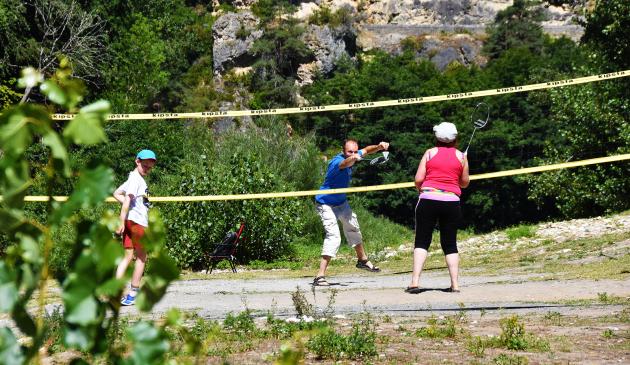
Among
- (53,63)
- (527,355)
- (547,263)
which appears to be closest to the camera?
(527,355)

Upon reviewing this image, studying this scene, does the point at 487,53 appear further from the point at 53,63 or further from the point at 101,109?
the point at 101,109

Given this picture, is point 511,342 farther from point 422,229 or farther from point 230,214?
point 230,214

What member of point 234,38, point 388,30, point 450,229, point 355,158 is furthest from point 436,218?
point 388,30

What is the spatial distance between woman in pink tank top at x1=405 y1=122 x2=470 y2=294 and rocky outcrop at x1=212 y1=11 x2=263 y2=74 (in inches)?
3450

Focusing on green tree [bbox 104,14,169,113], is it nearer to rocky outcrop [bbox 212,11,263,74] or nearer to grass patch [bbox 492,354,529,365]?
rocky outcrop [bbox 212,11,263,74]

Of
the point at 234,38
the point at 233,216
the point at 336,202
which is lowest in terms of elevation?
the point at 234,38

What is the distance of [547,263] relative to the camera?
1501cm

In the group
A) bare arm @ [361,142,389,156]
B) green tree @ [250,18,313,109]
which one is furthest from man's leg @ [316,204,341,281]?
green tree @ [250,18,313,109]

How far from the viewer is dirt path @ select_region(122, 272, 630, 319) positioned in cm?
924

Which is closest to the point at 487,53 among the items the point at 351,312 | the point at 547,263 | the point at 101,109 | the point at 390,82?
the point at 390,82

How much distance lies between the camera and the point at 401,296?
408 inches

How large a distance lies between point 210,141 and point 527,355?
112 ft

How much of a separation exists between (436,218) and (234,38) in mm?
90494

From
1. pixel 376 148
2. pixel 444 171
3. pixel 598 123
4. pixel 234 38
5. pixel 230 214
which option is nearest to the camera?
pixel 444 171
